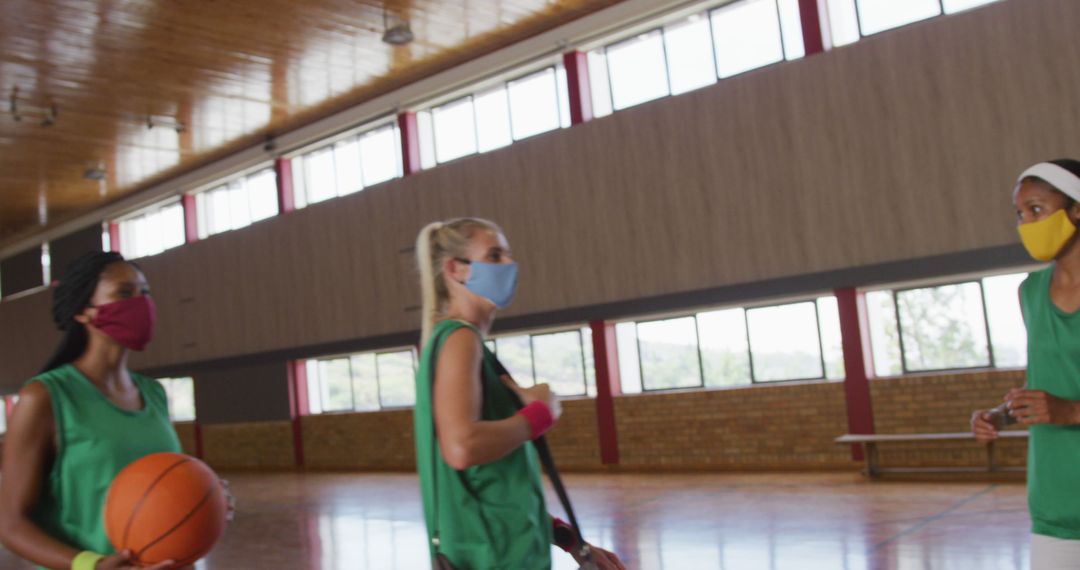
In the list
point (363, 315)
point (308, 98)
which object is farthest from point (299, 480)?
point (308, 98)

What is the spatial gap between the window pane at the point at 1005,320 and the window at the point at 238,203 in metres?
11.0

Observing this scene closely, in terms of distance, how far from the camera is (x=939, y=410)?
901cm

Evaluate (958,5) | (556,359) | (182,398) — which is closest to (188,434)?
(182,398)

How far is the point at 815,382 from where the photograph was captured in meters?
9.83

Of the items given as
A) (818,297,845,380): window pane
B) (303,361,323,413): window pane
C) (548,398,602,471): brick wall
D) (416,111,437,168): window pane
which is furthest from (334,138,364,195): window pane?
(818,297,845,380): window pane

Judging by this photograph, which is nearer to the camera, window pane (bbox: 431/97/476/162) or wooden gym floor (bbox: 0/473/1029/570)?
wooden gym floor (bbox: 0/473/1029/570)

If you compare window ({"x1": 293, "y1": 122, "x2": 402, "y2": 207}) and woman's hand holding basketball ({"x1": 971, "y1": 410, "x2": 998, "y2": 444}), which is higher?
window ({"x1": 293, "y1": 122, "x2": 402, "y2": 207})

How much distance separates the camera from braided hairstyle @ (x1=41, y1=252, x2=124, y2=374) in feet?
6.83

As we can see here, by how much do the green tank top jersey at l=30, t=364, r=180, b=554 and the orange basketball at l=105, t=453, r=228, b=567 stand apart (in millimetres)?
52

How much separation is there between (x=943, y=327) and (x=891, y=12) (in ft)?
10.4

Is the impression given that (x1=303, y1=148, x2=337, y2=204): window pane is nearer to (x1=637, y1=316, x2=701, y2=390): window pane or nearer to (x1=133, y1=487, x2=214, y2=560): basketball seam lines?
(x1=637, y1=316, x2=701, y2=390): window pane

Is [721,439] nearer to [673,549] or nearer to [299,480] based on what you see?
[673,549]

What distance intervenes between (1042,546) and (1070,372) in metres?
0.41

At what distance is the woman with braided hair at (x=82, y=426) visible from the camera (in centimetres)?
189
